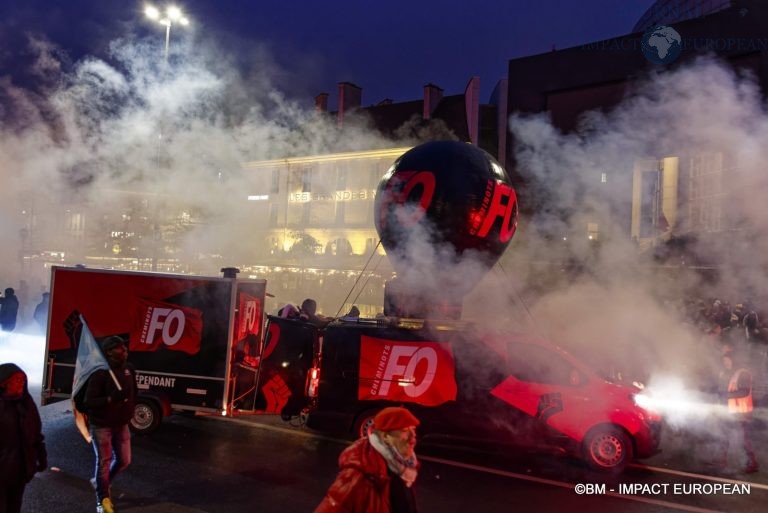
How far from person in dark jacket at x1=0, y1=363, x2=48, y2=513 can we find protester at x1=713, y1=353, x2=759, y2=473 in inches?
304

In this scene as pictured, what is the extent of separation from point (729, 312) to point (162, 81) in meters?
16.7

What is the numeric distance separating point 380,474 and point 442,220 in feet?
22.1

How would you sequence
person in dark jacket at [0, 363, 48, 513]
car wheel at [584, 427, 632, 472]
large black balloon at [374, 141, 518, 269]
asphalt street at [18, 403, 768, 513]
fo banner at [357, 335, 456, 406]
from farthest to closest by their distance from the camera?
large black balloon at [374, 141, 518, 269] → fo banner at [357, 335, 456, 406] → car wheel at [584, 427, 632, 472] → asphalt street at [18, 403, 768, 513] → person in dark jacket at [0, 363, 48, 513]

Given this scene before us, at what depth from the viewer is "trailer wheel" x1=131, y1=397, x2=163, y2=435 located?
764 cm

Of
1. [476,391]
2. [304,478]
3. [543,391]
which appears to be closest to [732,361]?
[543,391]

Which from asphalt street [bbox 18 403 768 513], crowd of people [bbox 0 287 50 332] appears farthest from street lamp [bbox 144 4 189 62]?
asphalt street [bbox 18 403 768 513]

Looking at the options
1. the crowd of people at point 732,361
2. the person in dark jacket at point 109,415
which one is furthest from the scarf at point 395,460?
the crowd of people at point 732,361

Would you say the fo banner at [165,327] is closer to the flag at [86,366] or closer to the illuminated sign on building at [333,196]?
the flag at [86,366]

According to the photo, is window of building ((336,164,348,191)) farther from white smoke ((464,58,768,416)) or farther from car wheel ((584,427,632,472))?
car wheel ((584,427,632,472))

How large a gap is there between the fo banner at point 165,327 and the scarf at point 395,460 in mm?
5385

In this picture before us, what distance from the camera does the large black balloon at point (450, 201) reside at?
9.24 meters

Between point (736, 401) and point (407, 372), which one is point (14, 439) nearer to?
point (407, 372)

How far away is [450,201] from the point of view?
920cm

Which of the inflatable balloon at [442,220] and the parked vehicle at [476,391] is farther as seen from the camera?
the inflatable balloon at [442,220]
